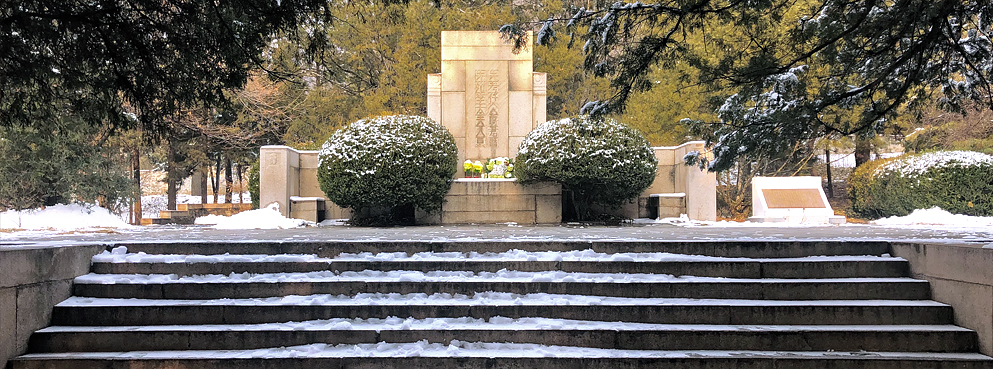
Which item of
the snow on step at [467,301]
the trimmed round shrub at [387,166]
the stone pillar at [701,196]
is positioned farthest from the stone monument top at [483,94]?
the snow on step at [467,301]

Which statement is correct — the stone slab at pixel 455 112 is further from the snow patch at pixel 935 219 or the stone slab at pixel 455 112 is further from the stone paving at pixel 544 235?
the snow patch at pixel 935 219

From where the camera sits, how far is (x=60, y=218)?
37.8ft

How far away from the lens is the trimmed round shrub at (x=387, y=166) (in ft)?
33.9

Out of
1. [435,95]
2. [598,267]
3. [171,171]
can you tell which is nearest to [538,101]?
[435,95]

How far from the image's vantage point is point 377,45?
21.8 meters

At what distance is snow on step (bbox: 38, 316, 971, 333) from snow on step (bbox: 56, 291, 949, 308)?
138mm

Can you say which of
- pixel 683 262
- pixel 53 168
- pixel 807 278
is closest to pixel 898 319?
pixel 807 278

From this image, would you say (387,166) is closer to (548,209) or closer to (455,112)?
(548,209)

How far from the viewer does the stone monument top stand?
1331 cm

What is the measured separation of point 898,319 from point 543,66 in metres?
17.0

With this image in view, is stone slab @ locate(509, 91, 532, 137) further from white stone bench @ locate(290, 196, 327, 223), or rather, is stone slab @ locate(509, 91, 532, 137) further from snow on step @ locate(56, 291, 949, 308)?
snow on step @ locate(56, 291, 949, 308)

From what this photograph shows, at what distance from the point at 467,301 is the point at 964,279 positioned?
11.6 ft

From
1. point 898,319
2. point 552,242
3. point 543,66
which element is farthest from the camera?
point 543,66

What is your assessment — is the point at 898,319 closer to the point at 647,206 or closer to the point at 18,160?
the point at 647,206
